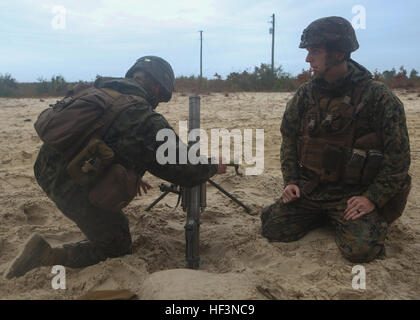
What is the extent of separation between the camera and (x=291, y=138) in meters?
3.30

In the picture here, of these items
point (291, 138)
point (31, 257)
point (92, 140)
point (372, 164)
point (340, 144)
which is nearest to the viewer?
point (92, 140)

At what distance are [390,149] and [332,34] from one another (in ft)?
3.04

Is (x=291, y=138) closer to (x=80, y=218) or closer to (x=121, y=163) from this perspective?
(x=121, y=163)

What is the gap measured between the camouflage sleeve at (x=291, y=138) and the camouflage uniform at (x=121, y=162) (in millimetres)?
706

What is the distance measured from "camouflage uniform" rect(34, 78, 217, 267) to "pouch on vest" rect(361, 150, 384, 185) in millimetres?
1102

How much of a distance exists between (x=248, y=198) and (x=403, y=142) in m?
1.94

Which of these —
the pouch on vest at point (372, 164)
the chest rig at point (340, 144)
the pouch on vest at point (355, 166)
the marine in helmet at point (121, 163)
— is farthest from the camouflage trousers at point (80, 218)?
the pouch on vest at point (372, 164)

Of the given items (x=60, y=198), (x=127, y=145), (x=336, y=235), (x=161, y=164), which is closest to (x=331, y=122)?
(x=336, y=235)

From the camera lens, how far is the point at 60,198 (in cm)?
291

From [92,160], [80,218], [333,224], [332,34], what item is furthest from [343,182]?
[80,218]

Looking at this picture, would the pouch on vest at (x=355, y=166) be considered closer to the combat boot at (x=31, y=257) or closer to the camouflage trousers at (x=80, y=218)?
the camouflage trousers at (x=80, y=218)

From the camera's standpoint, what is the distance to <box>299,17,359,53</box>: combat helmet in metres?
2.87

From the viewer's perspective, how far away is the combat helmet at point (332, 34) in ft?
9.41

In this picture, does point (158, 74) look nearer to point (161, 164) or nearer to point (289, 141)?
point (161, 164)
